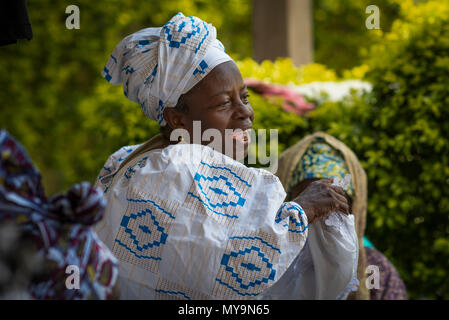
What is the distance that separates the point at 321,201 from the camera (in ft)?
7.61

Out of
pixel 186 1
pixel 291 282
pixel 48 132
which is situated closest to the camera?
pixel 291 282

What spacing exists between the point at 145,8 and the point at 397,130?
23.6 ft

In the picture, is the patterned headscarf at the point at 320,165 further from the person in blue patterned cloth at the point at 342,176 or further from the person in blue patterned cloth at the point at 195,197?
the person in blue patterned cloth at the point at 195,197

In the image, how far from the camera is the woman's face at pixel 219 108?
2.47m

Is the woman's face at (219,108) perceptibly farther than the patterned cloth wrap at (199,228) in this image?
Yes

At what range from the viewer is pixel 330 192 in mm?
2357

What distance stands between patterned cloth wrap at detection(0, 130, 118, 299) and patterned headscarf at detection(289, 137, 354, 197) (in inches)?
73.1

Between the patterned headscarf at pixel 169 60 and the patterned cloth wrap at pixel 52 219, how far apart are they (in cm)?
95

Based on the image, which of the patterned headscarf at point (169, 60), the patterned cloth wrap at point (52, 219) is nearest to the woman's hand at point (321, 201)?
the patterned headscarf at point (169, 60)

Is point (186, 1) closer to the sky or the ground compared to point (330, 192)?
closer to the sky

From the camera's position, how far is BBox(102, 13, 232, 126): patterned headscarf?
7.88 feet
